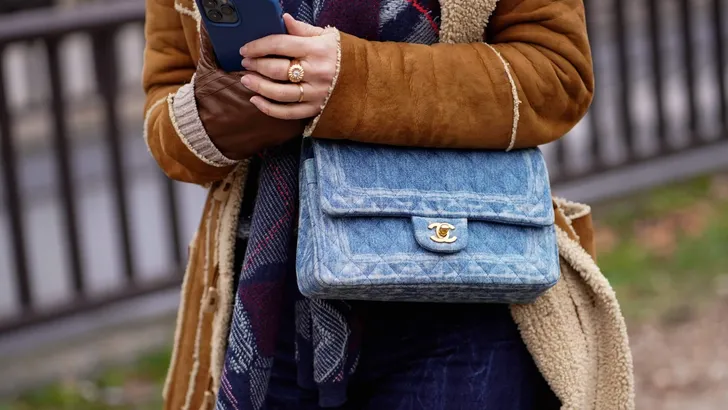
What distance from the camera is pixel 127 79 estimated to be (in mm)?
11094

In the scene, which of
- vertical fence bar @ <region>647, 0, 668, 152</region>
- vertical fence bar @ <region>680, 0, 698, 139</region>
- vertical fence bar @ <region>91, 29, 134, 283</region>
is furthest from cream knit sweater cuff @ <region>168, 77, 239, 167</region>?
vertical fence bar @ <region>680, 0, 698, 139</region>

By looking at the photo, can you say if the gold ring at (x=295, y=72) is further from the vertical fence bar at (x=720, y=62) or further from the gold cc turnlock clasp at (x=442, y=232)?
the vertical fence bar at (x=720, y=62)

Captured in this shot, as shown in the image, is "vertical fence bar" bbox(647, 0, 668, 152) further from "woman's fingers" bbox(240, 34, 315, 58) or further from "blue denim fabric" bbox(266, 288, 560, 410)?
"woman's fingers" bbox(240, 34, 315, 58)

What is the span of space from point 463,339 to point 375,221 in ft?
1.01

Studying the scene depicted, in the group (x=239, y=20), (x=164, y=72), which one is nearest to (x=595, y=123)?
(x=164, y=72)

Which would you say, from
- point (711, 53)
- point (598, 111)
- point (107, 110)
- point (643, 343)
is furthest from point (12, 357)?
point (711, 53)

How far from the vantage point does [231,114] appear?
204 centimetres

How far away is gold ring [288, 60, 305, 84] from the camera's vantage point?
197cm

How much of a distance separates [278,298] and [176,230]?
3520 millimetres

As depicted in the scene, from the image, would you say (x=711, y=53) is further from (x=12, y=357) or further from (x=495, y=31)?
(x=495, y=31)

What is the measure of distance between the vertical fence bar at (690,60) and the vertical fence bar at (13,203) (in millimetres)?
3558

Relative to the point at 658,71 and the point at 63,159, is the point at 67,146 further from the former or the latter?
the point at 658,71

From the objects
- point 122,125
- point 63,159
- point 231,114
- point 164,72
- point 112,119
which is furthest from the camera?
point 122,125

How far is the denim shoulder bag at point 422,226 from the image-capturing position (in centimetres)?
197
